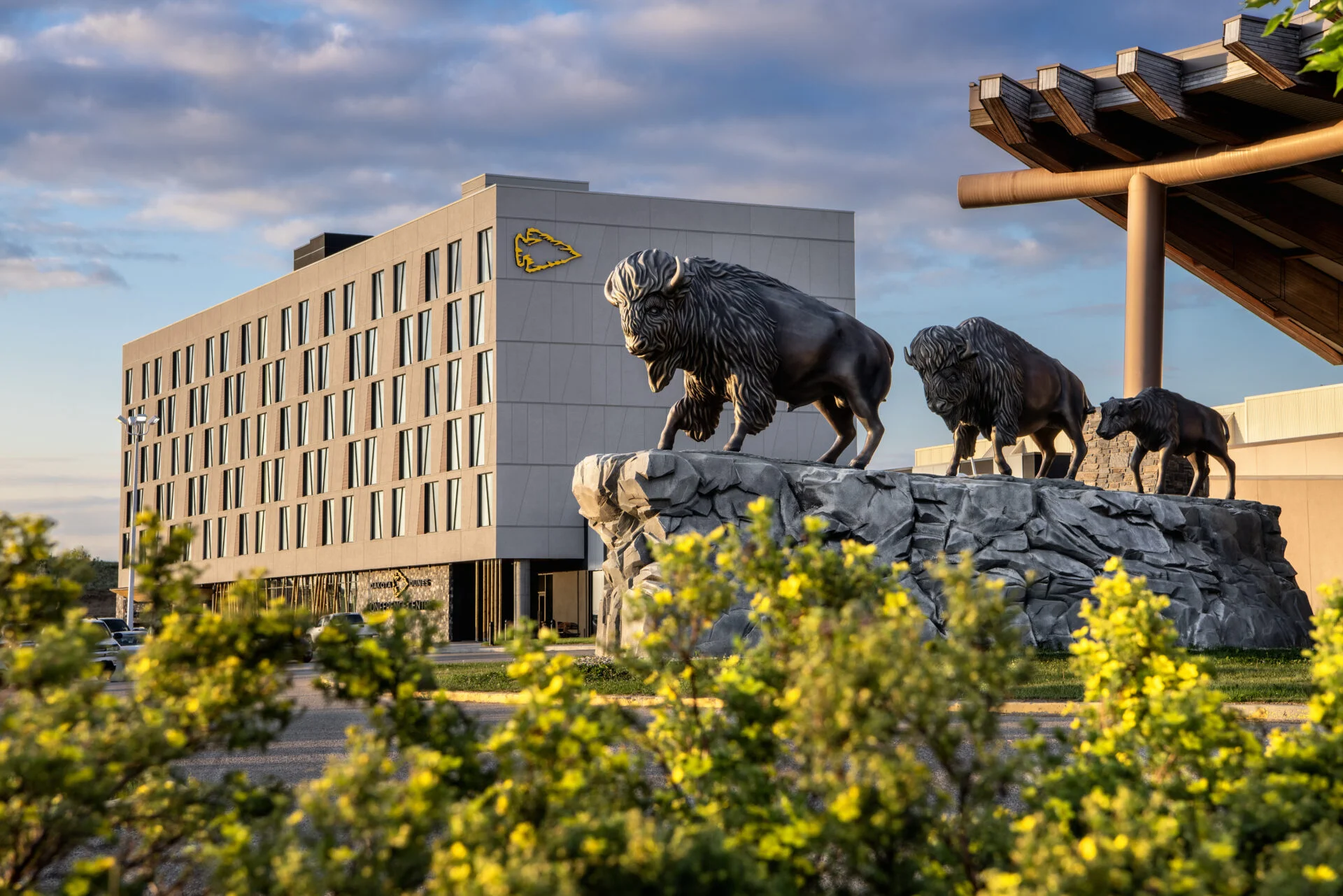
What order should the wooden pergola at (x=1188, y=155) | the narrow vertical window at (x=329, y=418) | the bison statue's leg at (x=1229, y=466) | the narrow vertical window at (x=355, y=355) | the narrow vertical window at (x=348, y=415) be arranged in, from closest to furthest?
1. the bison statue's leg at (x=1229, y=466)
2. the wooden pergola at (x=1188, y=155)
3. the narrow vertical window at (x=355, y=355)
4. the narrow vertical window at (x=348, y=415)
5. the narrow vertical window at (x=329, y=418)

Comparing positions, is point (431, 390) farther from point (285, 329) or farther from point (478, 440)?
point (285, 329)

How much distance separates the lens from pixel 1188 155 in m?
26.2

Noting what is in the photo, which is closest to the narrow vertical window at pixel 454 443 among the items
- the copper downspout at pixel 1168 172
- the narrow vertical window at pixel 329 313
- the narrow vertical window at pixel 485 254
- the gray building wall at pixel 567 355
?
the gray building wall at pixel 567 355

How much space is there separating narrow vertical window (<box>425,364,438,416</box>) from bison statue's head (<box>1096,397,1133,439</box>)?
115ft

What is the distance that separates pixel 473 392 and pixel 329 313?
12.0 m

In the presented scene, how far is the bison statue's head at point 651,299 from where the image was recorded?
1517cm

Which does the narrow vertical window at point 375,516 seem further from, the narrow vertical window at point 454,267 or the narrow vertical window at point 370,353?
the narrow vertical window at point 454,267

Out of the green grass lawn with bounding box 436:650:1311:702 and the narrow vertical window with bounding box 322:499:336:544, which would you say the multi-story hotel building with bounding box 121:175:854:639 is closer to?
the narrow vertical window with bounding box 322:499:336:544

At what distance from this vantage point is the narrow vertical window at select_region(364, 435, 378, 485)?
182 feet

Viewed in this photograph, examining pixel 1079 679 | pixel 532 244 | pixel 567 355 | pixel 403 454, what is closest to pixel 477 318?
pixel 532 244

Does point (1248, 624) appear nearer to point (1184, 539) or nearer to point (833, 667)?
point (1184, 539)

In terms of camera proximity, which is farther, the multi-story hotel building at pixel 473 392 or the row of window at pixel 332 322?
the row of window at pixel 332 322

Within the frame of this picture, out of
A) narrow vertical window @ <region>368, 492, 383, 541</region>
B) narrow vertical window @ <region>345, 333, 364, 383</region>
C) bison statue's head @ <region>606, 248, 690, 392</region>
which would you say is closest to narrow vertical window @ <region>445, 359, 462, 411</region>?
narrow vertical window @ <region>368, 492, 383, 541</region>

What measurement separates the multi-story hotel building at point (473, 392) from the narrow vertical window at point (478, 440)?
114mm
